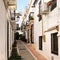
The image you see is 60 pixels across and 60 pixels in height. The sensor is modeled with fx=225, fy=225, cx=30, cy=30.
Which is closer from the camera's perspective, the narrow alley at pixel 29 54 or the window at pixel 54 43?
the window at pixel 54 43

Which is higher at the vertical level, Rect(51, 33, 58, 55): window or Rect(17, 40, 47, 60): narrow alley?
Rect(51, 33, 58, 55): window

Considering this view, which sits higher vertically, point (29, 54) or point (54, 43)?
point (54, 43)

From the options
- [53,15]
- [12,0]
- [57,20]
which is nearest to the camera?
[12,0]

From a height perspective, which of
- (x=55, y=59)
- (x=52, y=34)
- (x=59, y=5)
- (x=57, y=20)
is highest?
(x=59, y=5)

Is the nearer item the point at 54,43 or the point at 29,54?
the point at 54,43

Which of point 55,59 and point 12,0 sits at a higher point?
point 12,0

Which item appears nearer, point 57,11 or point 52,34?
point 57,11

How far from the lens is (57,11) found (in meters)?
13.7

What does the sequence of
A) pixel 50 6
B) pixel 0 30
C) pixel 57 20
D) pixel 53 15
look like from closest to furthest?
pixel 0 30 < pixel 57 20 < pixel 53 15 < pixel 50 6

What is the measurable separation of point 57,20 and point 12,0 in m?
2.98

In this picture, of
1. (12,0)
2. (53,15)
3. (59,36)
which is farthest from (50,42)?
(12,0)

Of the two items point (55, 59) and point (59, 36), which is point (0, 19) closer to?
point (59, 36)

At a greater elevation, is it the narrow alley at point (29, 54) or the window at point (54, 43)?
the window at point (54, 43)

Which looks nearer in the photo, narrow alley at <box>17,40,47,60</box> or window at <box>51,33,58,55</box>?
window at <box>51,33,58,55</box>
